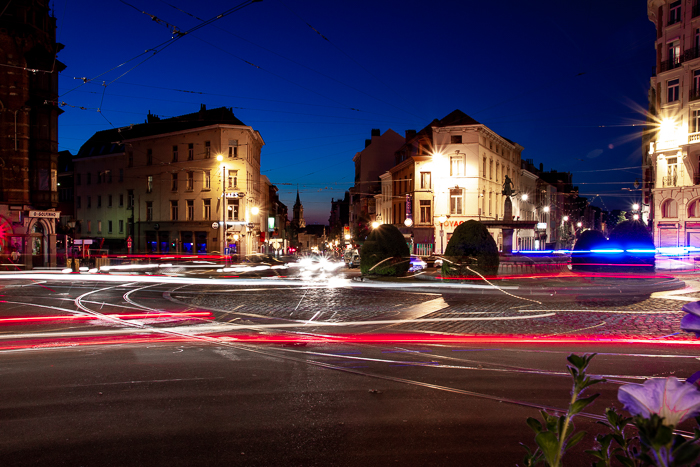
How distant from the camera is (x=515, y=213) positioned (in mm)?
55656

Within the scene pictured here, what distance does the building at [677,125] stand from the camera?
3234cm

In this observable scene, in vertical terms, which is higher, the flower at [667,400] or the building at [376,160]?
the building at [376,160]

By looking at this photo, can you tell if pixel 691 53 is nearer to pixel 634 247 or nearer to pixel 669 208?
pixel 669 208

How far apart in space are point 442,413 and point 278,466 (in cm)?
212

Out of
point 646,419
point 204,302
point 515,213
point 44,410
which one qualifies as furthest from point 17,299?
point 515,213

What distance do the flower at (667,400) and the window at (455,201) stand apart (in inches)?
1721

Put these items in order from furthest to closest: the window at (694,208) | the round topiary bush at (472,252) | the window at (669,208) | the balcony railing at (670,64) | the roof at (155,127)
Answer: the roof at (155,127), the window at (669,208), the balcony railing at (670,64), the window at (694,208), the round topiary bush at (472,252)

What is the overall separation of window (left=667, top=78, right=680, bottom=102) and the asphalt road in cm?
2962

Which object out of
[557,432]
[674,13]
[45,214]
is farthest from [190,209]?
[557,432]

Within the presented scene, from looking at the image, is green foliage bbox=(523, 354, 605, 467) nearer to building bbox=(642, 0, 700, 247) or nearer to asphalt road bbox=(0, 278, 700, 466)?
asphalt road bbox=(0, 278, 700, 466)

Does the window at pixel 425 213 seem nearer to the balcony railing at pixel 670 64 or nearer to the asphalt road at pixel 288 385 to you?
the balcony railing at pixel 670 64

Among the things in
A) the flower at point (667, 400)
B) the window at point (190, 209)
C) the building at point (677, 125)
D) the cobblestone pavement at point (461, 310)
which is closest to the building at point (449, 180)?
the building at point (677, 125)

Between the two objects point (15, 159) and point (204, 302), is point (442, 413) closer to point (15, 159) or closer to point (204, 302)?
point (204, 302)

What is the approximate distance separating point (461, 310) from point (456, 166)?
3234cm
